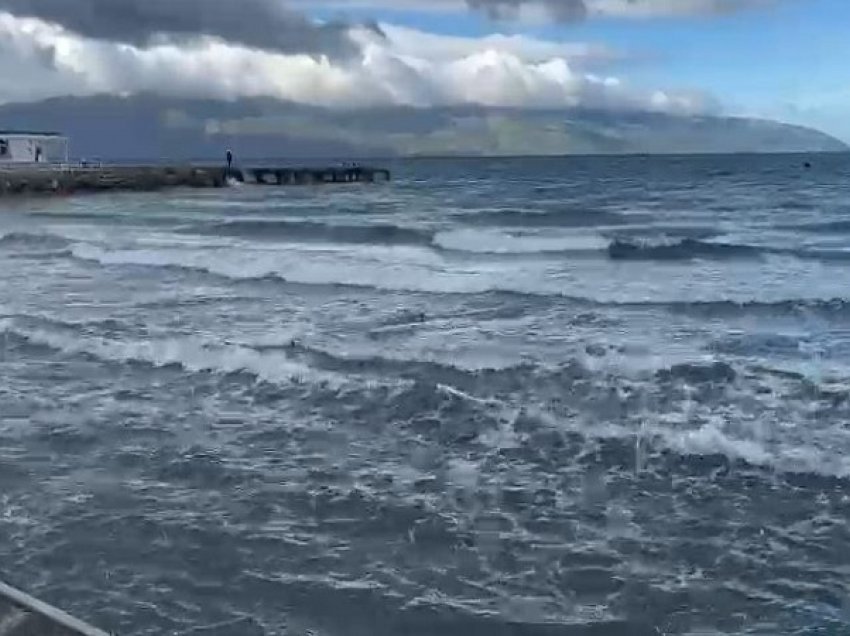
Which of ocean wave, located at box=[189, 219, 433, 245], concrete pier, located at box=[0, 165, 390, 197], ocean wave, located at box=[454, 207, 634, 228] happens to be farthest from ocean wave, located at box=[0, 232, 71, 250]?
concrete pier, located at box=[0, 165, 390, 197]

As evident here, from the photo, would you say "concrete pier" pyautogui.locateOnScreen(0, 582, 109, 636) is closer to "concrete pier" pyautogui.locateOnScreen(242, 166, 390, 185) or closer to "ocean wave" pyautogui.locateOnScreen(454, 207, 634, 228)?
"ocean wave" pyautogui.locateOnScreen(454, 207, 634, 228)

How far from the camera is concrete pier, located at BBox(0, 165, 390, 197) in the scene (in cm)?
5691

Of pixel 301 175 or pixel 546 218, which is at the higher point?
pixel 301 175

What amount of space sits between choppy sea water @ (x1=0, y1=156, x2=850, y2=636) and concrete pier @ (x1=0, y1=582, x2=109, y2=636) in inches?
38.5

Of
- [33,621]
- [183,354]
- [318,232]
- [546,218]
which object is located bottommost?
[183,354]

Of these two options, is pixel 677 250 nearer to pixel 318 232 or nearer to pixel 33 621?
pixel 318 232

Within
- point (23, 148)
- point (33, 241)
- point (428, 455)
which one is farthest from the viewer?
point (23, 148)

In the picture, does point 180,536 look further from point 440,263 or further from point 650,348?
point 440,263

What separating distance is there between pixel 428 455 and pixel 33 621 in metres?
4.69

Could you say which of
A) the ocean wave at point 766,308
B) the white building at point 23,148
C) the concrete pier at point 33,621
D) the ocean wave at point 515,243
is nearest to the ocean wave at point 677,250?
the ocean wave at point 515,243

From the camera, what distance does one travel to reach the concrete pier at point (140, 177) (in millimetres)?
56906

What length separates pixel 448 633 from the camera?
5547mm

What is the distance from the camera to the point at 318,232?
37250mm

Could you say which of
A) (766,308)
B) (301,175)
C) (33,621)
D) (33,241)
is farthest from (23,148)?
(33,621)
